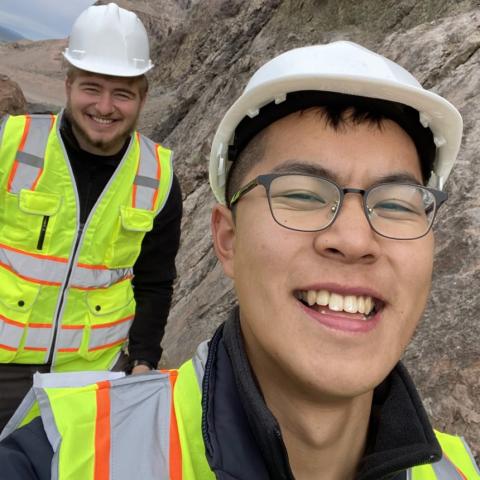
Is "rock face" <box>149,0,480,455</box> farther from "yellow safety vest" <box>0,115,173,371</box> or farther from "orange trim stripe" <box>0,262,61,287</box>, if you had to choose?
"orange trim stripe" <box>0,262,61,287</box>

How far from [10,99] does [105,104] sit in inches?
450

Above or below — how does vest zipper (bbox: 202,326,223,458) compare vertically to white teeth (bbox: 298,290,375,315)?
below

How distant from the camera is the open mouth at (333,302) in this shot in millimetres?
1516

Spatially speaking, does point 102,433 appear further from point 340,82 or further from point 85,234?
point 85,234

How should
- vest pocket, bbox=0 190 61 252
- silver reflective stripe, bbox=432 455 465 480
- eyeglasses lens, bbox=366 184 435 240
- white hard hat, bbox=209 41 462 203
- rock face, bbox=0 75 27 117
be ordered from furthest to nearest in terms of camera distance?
rock face, bbox=0 75 27 117 → vest pocket, bbox=0 190 61 252 → silver reflective stripe, bbox=432 455 465 480 → white hard hat, bbox=209 41 462 203 → eyeglasses lens, bbox=366 184 435 240

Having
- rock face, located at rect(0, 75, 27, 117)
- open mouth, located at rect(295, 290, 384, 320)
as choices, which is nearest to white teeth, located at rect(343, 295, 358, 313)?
open mouth, located at rect(295, 290, 384, 320)

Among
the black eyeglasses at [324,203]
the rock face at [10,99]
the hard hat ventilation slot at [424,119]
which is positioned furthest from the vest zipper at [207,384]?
the rock face at [10,99]

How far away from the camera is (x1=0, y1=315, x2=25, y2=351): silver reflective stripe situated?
3.11 m

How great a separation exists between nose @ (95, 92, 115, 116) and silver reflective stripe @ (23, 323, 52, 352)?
139 cm

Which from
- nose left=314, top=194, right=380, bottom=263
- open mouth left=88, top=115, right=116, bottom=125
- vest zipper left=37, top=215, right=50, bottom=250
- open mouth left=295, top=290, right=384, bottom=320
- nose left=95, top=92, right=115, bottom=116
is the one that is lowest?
vest zipper left=37, top=215, right=50, bottom=250

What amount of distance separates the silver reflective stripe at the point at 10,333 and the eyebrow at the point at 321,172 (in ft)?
7.07

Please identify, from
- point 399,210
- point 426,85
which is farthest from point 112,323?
point 426,85

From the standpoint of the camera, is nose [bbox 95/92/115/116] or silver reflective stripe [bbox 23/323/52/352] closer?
silver reflective stripe [bbox 23/323/52/352]

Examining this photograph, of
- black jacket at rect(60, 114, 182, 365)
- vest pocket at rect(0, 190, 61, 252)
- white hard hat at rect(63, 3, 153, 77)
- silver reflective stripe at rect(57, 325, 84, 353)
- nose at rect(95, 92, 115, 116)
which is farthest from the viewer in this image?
white hard hat at rect(63, 3, 153, 77)
